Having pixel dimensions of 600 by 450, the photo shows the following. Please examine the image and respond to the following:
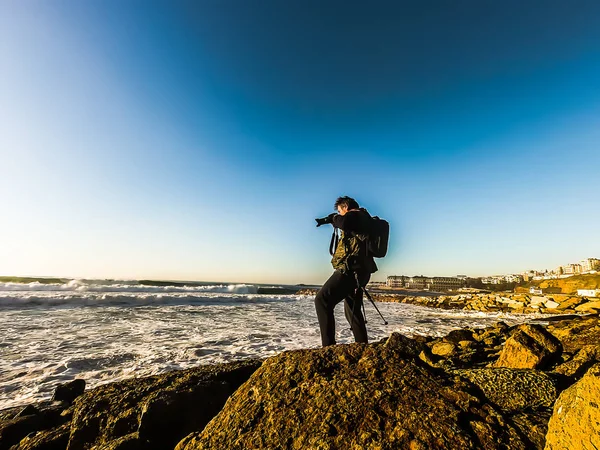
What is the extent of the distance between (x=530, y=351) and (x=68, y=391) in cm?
500

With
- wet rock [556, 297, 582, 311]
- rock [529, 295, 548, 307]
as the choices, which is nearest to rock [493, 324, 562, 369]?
wet rock [556, 297, 582, 311]

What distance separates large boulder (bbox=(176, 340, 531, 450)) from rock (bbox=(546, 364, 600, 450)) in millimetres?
150

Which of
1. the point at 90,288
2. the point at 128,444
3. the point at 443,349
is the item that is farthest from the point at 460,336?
the point at 90,288

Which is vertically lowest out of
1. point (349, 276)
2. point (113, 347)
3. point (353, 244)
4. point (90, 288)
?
point (113, 347)

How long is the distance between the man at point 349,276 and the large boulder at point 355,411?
1.51m

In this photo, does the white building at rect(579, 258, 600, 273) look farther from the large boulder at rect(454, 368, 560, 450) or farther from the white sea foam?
the large boulder at rect(454, 368, 560, 450)

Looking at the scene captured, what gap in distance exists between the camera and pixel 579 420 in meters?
1.26

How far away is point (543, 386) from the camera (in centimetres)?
201

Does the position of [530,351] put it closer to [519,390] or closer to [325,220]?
[519,390]

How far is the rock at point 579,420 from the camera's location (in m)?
1.19

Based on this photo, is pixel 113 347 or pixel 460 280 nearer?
pixel 113 347

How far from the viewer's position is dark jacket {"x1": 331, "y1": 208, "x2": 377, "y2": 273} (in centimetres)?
370

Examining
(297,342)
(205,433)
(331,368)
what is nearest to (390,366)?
(331,368)

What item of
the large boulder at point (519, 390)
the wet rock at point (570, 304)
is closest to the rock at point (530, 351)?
the large boulder at point (519, 390)
